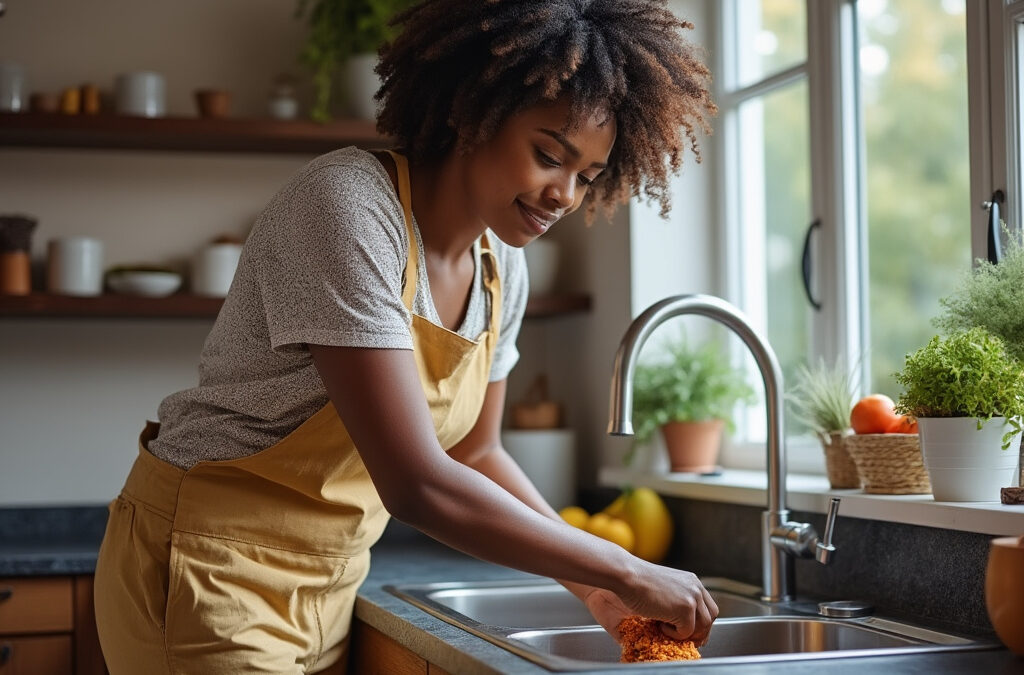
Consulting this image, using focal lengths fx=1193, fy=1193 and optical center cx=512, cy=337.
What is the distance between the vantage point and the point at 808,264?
211cm

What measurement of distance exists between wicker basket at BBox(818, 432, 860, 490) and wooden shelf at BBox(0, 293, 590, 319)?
932 millimetres

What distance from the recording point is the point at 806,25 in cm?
214

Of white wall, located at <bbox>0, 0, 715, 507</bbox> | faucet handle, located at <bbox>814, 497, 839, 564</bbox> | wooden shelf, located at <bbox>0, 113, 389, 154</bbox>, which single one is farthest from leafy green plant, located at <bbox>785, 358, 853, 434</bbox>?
wooden shelf, located at <bbox>0, 113, 389, 154</bbox>

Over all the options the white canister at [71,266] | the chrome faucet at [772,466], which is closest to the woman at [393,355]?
the chrome faucet at [772,466]

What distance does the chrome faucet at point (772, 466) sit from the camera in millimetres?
1540

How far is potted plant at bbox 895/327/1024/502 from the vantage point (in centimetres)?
136

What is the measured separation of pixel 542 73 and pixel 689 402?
1.10m

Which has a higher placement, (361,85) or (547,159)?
(361,85)

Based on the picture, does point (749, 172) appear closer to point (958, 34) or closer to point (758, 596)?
point (958, 34)

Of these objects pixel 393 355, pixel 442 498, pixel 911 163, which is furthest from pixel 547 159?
pixel 911 163

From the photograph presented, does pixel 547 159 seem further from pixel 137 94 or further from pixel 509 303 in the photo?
pixel 137 94

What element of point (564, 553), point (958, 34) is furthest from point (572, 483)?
point (564, 553)

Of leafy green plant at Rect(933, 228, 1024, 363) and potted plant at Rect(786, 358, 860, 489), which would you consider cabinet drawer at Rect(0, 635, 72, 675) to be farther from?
leafy green plant at Rect(933, 228, 1024, 363)

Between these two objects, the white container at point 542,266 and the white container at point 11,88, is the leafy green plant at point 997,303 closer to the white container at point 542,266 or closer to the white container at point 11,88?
the white container at point 542,266
